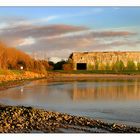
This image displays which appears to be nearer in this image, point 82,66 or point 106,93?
point 106,93

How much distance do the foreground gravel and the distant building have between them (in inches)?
285

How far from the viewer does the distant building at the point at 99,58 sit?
1726cm

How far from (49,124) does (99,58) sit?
10194 millimetres

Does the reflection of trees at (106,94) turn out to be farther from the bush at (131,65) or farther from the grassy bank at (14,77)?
the bush at (131,65)

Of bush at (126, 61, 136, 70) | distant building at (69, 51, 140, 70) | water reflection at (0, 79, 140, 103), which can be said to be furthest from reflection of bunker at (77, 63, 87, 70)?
bush at (126, 61, 136, 70)

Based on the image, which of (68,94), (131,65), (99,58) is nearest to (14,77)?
(131,65)

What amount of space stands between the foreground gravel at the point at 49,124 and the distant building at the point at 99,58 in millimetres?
7240

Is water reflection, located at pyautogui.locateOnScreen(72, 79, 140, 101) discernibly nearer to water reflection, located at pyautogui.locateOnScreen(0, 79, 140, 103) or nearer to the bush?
water reflection, located at pyautogui.locateOnScreen(0, 79, 140, 103)

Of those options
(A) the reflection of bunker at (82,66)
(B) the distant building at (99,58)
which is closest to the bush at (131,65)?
(B) the distant building at (99,58)

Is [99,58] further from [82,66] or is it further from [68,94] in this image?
[68,94]

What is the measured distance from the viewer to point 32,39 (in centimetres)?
1389

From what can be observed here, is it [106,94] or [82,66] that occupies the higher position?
[82,66]

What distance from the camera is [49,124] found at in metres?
8.53
